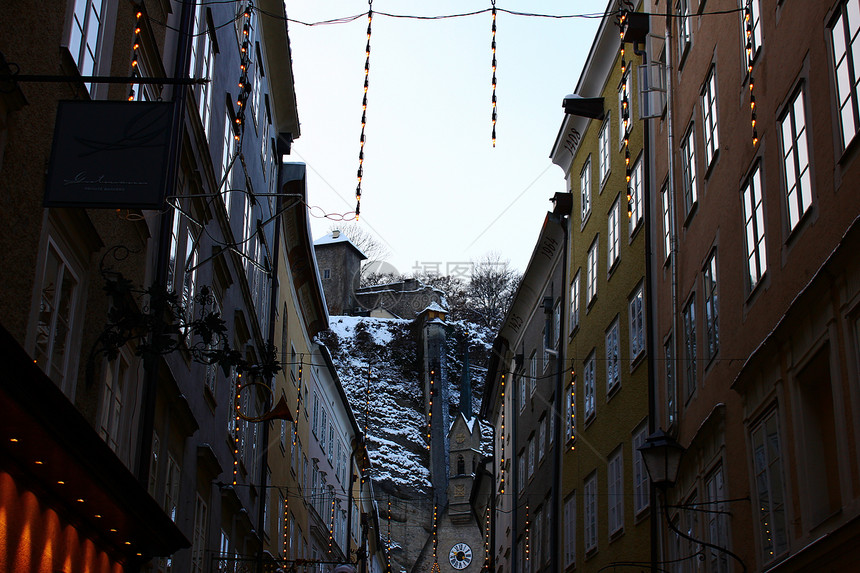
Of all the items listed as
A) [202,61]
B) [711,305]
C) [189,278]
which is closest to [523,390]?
[189,278]

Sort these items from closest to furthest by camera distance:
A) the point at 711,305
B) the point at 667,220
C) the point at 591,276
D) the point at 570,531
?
1. the point at 711,305
2. the point at 667,220
3. the point at 570,531
4. the point at 591,276

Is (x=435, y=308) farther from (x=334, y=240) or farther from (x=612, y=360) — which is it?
(x=612, y=360)

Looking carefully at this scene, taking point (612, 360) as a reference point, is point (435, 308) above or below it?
above

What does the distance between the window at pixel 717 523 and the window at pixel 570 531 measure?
9.10 m

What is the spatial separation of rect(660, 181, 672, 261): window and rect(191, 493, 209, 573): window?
25.6 ft

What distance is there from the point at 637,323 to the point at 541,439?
31.2 feet

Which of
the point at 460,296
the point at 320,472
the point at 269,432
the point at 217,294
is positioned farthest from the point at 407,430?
the point at 217,294

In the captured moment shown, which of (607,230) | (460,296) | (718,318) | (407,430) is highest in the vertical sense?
(460,296)

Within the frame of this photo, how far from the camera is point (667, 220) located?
16125 mm

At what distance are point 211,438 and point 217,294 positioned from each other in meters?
2.30

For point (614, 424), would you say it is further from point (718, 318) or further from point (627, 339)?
point (718, 318)

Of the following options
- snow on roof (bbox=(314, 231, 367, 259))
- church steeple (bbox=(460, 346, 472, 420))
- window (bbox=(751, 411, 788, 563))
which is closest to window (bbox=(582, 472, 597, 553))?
window (bbox=(751, 411, 788, 563))

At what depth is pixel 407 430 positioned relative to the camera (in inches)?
3659

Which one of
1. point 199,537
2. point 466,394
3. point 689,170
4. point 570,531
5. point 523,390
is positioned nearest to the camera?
point 689,170
